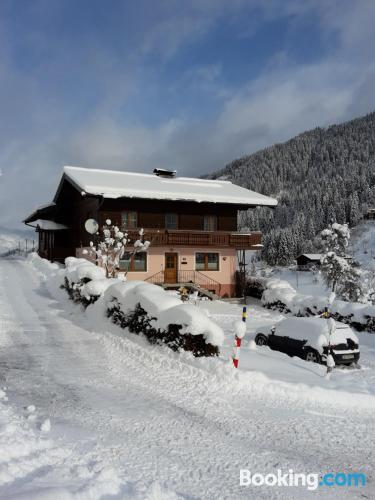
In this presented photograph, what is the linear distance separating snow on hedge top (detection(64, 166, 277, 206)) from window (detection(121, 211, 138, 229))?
6.05 ft

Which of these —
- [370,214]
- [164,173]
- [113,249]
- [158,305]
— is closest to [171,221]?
[113,249]

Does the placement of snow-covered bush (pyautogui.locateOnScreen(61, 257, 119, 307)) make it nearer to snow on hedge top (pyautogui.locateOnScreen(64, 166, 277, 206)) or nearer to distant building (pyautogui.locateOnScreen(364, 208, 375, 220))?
snow on hedge top (pyautogui.locateOnScreen(64, 166, 277, 206))

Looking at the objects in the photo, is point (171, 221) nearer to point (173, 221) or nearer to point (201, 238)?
point (173, 221)

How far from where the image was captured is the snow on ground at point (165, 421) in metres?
4.55

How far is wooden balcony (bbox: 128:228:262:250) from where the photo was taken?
26922 mm

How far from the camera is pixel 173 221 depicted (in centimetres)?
2920

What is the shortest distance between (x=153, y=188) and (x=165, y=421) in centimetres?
2310

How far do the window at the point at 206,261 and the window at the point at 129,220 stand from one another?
5039mm

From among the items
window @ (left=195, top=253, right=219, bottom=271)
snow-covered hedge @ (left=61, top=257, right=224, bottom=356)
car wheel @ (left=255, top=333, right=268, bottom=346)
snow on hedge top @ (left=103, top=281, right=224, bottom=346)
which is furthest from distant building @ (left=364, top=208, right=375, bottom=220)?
snow on hedge top @ (left=103, top=281, right=224, bottom=346)

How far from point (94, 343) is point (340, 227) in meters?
28.5

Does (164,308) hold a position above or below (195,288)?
above

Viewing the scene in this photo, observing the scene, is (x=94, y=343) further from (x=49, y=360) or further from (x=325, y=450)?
(x=325, y=450)

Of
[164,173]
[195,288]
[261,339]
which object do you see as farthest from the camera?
[164,173]

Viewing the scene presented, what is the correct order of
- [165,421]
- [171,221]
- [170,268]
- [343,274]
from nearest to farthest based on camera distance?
[165,421] < [170,268] < [171,221] < [343,274]
